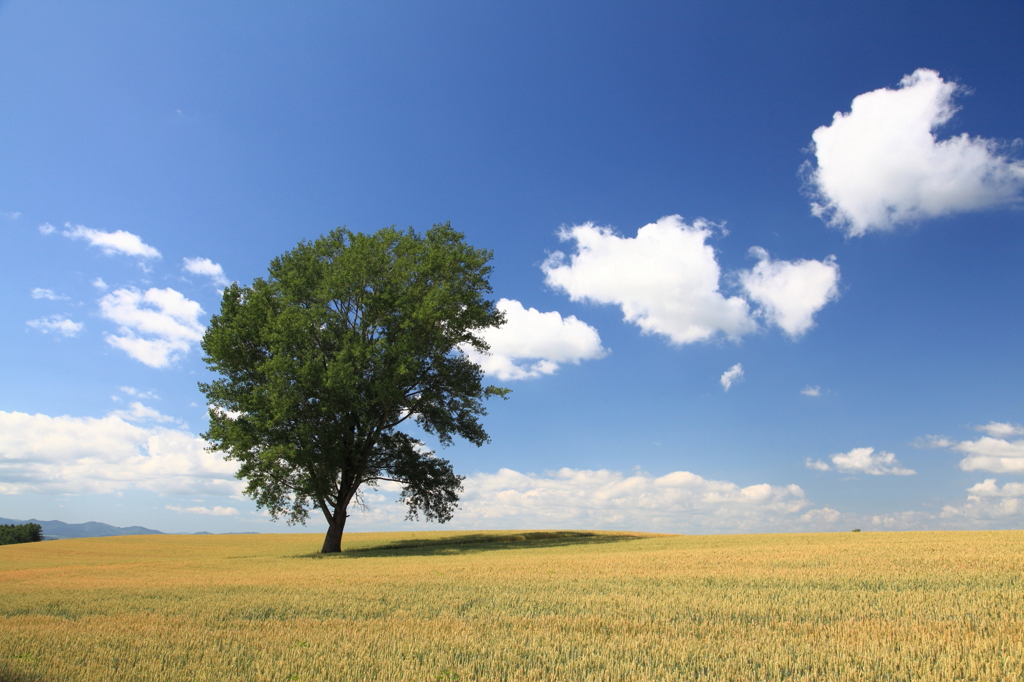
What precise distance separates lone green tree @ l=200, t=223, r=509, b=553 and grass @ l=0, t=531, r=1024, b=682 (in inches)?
548

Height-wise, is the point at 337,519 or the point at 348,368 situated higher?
the point at 348,368

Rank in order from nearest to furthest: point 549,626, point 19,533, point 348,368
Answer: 1. point 549,626
2. point 348,368
3. point 19,533

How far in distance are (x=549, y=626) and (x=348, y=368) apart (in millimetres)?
21665

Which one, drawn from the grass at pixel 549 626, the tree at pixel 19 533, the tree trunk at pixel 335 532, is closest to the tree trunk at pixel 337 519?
the tree trunk at pixel 335 532

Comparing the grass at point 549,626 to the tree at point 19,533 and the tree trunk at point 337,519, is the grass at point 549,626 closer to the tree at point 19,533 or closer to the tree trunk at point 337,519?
the tree trunk at point 337,519

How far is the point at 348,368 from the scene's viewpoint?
28.4m

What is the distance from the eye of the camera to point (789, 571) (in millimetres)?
14664

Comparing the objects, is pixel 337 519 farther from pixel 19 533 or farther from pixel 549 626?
pixel 19 533

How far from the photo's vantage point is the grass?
6.69 m

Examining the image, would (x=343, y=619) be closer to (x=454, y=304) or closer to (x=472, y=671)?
(x=472, y=671)

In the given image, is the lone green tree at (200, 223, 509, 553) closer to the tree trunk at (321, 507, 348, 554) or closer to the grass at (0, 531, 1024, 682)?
the tree trunk at (321, 507, 348, 554)

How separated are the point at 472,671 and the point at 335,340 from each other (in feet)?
88.6

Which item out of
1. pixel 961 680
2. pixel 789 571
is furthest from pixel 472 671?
pixel 789 571

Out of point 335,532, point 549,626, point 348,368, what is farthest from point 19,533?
point 549,626
